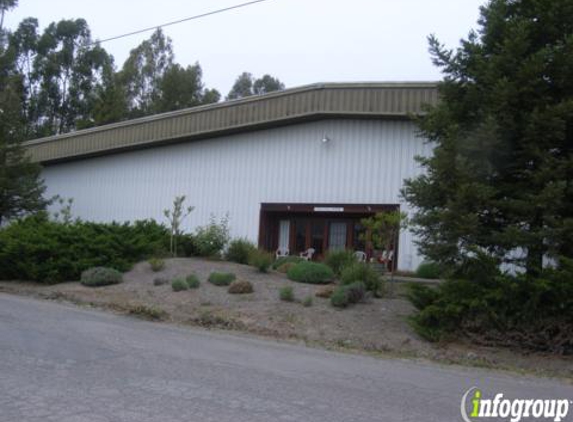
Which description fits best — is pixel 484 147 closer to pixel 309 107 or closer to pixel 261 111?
pixel 309 107

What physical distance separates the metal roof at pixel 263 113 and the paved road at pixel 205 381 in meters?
11.8

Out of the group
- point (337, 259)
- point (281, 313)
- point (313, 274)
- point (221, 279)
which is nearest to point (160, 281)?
point (221, 279)

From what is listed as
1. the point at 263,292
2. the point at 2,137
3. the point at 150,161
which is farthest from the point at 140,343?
the point at 2,137

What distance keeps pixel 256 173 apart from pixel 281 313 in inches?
481

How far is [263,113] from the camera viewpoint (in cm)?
2348

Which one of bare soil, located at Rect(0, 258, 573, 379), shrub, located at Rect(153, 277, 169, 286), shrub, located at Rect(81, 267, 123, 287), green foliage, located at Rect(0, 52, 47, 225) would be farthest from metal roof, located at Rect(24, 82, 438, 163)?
shrub, located at Rect(81, 267, 123, 287)

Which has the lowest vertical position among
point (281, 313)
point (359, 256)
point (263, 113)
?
Result: point (281, 313)

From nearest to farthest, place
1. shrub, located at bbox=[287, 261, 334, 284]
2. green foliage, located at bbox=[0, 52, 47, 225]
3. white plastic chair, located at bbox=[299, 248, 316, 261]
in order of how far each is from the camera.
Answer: shrub, located at bbox=[287, 261, 334, 284] → white plastic chair, located at bbox=[299, 248, 316, 261] → green foliage, located at bbox=[0, 52, 47, 225]

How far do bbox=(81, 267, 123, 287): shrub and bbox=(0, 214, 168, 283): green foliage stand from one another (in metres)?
0.84

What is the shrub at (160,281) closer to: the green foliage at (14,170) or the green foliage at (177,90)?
the green foliage at (14,170)

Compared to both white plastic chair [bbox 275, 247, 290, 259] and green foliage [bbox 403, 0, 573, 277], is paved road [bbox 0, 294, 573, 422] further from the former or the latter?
white plastic chair [bbox 275, 247, 290, 259]

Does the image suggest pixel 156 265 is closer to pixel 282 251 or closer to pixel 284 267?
pixel 284 267

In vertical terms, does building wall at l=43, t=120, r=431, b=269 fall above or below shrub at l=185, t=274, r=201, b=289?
above

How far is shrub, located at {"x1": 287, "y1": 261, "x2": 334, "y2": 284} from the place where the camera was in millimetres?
15732
